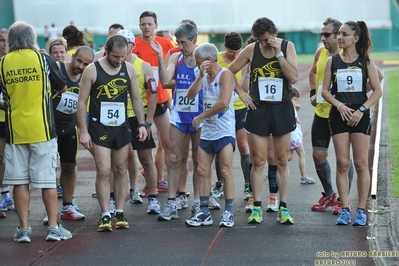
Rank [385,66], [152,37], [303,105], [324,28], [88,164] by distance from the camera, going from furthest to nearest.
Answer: [385,66] → [303,105] → [88,164] → [152,37] → [324,28]

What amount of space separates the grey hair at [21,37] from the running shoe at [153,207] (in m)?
2.34

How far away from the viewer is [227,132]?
877 cm

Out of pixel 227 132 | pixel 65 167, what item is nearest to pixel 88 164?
pixel 65 167

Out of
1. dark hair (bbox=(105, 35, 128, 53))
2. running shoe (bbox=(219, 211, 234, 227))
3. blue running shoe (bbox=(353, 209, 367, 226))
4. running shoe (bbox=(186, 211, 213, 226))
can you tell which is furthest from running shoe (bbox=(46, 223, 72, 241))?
blue running shoe (bbox=(353, 209, 367, 226))

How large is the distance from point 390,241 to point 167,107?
12.9ft

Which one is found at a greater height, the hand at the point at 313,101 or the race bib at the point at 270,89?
the race bib at the point at 270,89

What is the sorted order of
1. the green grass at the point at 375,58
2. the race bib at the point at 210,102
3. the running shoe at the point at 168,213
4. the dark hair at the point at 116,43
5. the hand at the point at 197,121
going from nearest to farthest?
the dark hair at the point at 116,43 → the hand at the point at 197,121 → the race bib at the point at 210,102 → the running shoe at the point at 168,213 → the green grass at the point at 375,58

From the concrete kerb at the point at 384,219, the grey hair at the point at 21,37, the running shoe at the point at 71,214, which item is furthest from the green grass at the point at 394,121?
the grey hair at the point at 21,37

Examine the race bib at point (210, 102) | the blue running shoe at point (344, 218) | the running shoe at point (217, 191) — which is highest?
the race bib at point (210, 102)

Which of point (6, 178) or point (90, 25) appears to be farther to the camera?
point (90, 25)

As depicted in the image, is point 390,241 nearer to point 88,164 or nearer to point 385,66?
point 88,164

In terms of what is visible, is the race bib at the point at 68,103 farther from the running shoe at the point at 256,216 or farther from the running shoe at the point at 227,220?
the running shoe at the point at 256,216

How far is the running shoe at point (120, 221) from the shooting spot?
8.70 metres

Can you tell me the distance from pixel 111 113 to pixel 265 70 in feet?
5.25
